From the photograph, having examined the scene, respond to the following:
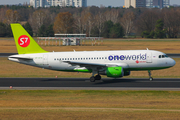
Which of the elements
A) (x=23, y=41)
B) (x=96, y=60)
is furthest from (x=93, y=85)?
(x=23, y=41)

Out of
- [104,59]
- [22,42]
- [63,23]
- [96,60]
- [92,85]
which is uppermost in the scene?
[22,42]

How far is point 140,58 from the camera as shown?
38.0 meters

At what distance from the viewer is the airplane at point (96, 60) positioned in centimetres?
3775

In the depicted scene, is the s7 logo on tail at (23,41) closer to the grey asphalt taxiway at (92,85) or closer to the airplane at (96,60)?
the airplane at (96,60)

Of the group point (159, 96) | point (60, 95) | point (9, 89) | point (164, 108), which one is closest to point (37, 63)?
point (9, 89)

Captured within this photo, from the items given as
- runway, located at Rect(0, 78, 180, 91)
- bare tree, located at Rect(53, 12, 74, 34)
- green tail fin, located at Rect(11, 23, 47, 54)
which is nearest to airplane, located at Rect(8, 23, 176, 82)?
green tail fin, located at Rect(11, 23, 47, 54)

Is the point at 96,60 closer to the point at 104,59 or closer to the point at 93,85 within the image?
the point at 104,59

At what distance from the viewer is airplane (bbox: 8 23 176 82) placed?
37.8 m

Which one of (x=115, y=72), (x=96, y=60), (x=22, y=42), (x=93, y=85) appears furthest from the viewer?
(x=22, y=42)

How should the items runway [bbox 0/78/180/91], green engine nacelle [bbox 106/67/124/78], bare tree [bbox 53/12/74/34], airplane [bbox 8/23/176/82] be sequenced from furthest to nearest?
bare tree [bbox 53/12/74/34]
airplane [bbox 8/23/176/82]
green engine nacelle [bbox 106/67/124/78]
runway [bbox 0/78/180/91]

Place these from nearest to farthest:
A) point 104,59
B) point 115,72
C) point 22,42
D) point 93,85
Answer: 1. point 93,85
2. point 115,72
3. point 104,59
4. point 22,42

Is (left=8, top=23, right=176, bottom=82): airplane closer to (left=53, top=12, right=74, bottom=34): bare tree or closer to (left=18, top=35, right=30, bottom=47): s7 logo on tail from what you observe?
(left=18, top=35, right=30, bottom=47): s7 logo on tail

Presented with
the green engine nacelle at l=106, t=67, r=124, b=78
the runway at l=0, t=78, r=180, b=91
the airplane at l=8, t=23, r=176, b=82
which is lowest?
the runway at l=0, t=78, r=180, b=91

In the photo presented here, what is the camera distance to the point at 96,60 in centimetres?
3881
